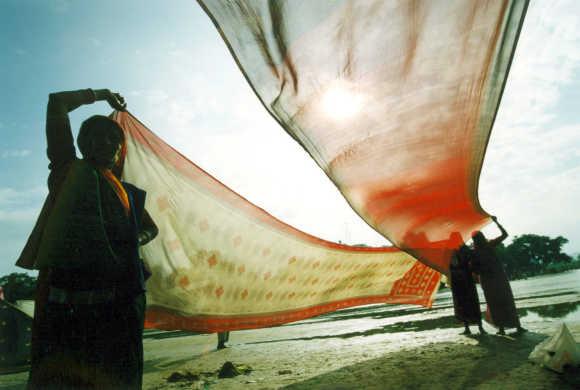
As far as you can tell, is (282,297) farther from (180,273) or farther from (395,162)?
(395,162)

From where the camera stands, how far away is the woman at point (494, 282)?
5312mm

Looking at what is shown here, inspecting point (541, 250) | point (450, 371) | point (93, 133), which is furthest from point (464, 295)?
point (541, 250)

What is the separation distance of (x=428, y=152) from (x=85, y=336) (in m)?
2.43

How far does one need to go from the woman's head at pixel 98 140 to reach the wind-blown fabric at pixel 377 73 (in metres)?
0.78

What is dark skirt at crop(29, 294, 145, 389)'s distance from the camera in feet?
4.27

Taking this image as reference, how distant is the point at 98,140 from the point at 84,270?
2.26ft

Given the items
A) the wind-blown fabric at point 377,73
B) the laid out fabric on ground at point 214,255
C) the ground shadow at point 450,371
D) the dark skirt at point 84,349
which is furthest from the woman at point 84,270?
the ground shadow at point 450,371

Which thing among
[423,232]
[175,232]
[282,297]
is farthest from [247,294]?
[423,232]

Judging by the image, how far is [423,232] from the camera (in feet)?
12.7

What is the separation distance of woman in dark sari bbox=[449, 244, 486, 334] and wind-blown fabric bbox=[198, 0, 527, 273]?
347 cm

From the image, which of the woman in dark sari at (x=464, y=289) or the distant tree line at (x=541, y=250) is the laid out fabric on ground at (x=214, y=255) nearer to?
the woman in dark sari at (x=464, y=289)

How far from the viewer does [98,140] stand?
1713 millimetres

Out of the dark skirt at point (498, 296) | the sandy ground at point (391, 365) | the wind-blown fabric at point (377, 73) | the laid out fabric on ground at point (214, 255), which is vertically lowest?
the sandy ground at point (391, 365)

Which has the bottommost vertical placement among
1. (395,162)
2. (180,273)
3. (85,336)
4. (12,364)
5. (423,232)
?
(12,364)
